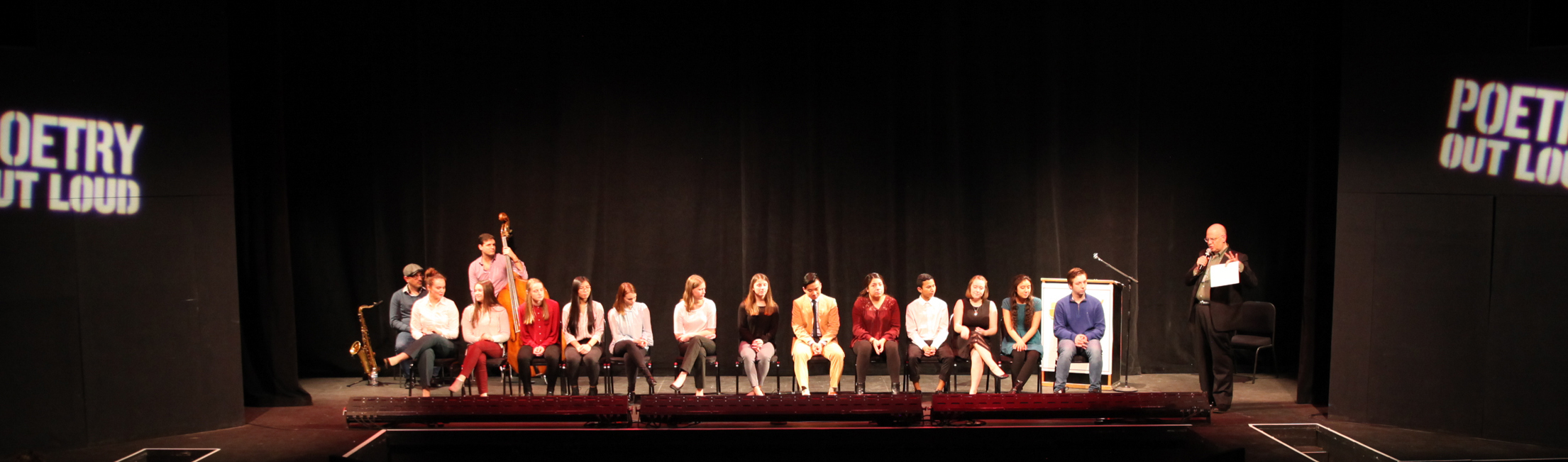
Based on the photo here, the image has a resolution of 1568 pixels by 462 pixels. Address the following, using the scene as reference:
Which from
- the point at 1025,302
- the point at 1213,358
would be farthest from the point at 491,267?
the point at 1213,358

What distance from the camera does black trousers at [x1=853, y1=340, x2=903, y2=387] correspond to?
7090 millimetres

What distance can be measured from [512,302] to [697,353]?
1.29m

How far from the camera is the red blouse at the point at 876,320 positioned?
7.20 m

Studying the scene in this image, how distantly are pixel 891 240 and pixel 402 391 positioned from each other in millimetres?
3702

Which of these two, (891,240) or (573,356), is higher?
(891,240)

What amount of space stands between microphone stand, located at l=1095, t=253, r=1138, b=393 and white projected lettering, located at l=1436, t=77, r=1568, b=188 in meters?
2.15

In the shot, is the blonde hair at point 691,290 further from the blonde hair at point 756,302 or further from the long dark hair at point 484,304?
the long dark hair at point 484,304

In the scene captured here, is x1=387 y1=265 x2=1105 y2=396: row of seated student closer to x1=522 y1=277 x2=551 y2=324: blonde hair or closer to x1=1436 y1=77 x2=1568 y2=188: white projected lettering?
x1=522 y1=277 x2=551 y2=324: blonde hair

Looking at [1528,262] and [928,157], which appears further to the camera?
[928,157]

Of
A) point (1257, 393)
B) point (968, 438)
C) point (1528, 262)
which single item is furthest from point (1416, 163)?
point (968, 438)

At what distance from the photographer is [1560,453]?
5.89m

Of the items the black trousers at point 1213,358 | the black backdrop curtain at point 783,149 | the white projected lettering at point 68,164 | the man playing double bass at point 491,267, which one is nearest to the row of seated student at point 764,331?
the man playing double bass at point 491,267

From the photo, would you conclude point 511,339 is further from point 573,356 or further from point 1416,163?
point 1416,163

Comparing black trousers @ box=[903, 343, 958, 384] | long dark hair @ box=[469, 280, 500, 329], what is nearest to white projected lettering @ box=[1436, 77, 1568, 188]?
black trousers @ box=[903, 343, 958, 384]
